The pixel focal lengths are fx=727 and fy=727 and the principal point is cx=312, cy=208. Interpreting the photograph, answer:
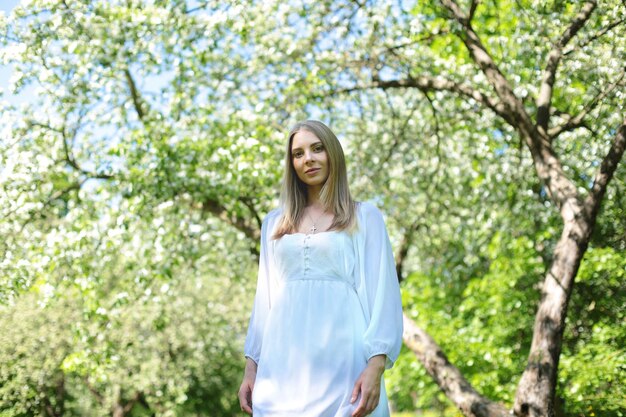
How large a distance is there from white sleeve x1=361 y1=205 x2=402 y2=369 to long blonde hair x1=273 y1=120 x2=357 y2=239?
10 cm

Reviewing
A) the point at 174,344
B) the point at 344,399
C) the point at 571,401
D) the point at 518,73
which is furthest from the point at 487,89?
the point at 174,344

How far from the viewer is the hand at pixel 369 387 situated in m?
2.54

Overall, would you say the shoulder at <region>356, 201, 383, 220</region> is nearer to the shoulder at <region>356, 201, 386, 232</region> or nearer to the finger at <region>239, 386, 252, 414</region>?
the shoulder at <region>356, 201, 386, 232</region>

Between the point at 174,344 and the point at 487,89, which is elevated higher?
the point at 487,89

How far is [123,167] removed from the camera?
729 cm

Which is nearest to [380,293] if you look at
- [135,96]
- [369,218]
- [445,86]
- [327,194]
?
[369,218]

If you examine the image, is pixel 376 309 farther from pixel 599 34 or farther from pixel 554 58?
pixel 554 58

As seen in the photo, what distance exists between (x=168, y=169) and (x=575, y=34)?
3.79 meters

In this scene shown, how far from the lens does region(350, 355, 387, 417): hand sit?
2541mm

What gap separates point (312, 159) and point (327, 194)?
16 cm

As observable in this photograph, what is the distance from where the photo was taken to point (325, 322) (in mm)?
2729

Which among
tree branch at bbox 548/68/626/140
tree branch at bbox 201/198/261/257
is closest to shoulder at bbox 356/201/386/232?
tree branch at bbox 548/68/626/140

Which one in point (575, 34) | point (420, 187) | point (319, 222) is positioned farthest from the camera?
point (420, 187)

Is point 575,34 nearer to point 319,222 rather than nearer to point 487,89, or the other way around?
point 487,89
